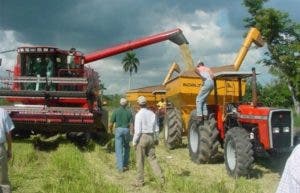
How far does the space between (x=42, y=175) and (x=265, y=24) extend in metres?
33.4

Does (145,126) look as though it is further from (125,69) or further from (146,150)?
(125,69)

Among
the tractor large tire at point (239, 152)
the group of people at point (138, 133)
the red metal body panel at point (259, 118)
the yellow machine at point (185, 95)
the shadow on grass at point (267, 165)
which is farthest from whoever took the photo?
the yellow machine at point (185, 95)

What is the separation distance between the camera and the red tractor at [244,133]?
11.0 m

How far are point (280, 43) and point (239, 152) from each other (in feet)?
107

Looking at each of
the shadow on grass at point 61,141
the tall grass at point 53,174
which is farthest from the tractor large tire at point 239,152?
the shadow on grass at point 61,141

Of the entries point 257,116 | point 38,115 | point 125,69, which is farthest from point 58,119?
point 125,69

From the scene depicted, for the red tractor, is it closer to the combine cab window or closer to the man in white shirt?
the combine cab window

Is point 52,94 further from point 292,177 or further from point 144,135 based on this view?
point 292,177

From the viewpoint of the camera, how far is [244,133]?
11.2m

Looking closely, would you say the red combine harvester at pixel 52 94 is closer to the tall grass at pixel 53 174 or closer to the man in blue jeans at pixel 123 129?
the tall grass at pixel 53 174

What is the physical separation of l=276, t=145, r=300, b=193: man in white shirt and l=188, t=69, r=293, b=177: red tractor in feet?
26.3

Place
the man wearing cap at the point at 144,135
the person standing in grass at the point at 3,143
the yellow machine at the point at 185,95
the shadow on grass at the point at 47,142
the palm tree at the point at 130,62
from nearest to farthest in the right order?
1. the person standing in grass at the point at 3,143
2. the man wearing cap at the point at 144,135
3. the yellow machine at the point at 185,95
4. the shadow on grass at the point at 47,142
5. the palm tree at the point at 130,62

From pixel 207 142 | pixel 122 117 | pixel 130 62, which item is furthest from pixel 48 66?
pixel 130 62

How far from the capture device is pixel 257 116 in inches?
451
